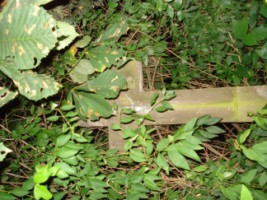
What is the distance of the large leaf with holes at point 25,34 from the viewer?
43.4 inches

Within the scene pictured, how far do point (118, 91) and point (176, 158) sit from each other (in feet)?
1.93

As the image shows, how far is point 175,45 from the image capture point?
7.74ft

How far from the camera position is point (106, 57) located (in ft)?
5.73

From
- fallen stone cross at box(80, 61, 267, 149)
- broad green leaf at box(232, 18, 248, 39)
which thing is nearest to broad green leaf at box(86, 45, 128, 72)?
fallen stone cross at box(80, 61, 267, 149)

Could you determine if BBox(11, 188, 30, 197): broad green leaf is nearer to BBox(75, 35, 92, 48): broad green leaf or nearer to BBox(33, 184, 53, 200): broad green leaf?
BBox(33, 184, 53, 200): broad green leaf

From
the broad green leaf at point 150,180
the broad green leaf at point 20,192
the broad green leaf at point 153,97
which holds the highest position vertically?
the broad green leaf at point 153,97

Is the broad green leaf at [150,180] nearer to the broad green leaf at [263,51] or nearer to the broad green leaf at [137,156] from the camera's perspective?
the broad green leaf at [137,156]

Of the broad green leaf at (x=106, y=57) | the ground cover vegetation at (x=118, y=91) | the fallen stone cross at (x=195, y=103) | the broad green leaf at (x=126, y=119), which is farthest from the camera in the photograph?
the broad green leaf at (x=106, y=57)

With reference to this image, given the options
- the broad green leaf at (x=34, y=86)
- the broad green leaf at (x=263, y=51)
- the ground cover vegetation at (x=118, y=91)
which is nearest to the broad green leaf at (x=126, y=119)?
the ground cover vegetation at (x=118, y=91)

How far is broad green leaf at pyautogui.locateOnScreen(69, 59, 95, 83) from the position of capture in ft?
5.75

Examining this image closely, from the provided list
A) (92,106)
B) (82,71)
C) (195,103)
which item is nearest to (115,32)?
(82,71)

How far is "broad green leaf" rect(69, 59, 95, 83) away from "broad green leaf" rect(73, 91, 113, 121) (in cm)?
11

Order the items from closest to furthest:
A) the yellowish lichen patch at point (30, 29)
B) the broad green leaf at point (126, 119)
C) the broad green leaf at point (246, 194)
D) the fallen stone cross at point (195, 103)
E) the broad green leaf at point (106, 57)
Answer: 1. the broad green leaf at point (246, 194)
2. the yellowish lichen patch at point (30, 29)
3. the fallen stone cross at point (195, 103)
4. the broad green leaf at point (126, 119)
5. the broad green leaf at point (106, 57)

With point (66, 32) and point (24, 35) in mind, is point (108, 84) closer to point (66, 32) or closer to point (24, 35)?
point (66, 32)
